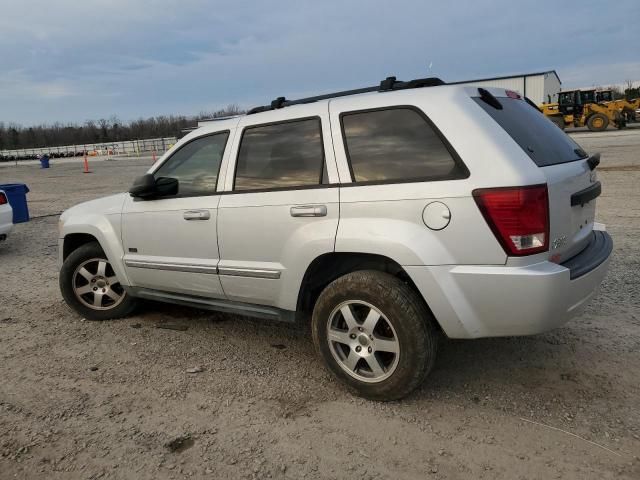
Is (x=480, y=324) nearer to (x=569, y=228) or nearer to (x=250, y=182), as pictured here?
(x=569, y=228)

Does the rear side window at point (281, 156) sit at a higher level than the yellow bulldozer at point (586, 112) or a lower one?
lower

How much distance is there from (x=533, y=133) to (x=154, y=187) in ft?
9.31

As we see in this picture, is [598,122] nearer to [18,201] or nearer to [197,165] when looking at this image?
[18,201]

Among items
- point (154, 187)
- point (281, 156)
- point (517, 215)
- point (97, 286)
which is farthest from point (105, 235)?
point (517, 215)

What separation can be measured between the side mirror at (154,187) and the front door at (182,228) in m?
0.05

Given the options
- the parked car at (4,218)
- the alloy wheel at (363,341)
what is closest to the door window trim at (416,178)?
the alloy wheel at (363,341)

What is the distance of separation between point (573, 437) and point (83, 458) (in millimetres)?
2677

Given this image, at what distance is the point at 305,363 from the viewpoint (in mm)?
3867

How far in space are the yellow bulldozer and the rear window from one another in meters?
29.8

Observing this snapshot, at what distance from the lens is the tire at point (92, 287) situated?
4.85 m

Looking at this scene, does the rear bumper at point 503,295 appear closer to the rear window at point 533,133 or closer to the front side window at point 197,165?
the rear window at point 533,133

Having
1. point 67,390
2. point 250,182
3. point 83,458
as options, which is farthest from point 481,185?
point 67,390

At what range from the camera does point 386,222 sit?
3.02 m

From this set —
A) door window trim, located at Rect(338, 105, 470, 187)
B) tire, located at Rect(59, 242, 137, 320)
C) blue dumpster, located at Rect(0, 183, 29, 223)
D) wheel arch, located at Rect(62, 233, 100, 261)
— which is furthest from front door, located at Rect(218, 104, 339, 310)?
blue dumpster, located at Rect(0, 183, 29, 223)
